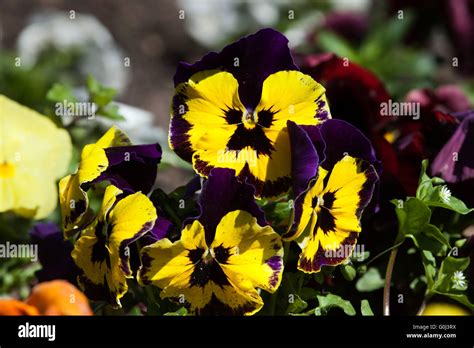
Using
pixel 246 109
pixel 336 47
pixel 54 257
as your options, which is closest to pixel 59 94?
pixel 54 257

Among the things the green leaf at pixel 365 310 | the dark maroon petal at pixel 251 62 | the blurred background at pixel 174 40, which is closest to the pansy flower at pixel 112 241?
the dark maroon petal at pixel 251 62

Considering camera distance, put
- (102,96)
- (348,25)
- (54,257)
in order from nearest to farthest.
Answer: (54,257) → (102,96) → (348,25)

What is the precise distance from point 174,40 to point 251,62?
78.6 inches

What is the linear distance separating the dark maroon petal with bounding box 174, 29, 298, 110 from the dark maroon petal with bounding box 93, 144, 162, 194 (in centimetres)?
9

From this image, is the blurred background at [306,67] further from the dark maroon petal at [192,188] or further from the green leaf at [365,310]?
the dark maroon petal at [192,188]

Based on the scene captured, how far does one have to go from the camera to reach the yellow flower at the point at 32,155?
1.27 meters

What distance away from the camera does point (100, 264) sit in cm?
103

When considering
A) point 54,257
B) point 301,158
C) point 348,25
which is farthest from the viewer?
point 348,25

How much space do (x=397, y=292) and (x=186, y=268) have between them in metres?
0.33

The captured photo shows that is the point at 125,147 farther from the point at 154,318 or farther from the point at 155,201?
the point at 154,318

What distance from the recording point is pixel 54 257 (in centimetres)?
120

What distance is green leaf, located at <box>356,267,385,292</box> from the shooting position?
3.69 feet

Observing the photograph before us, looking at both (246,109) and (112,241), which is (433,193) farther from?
(112,241)

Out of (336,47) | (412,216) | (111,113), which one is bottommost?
(412,216)
